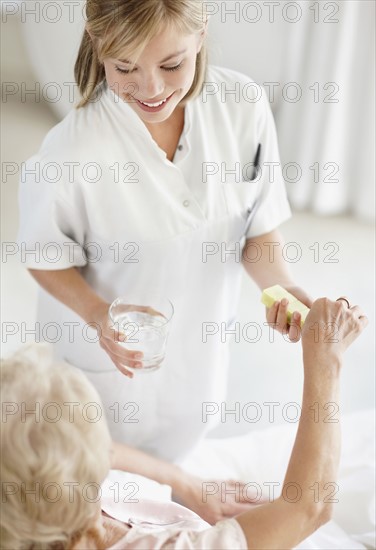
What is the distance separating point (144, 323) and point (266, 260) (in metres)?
0.33

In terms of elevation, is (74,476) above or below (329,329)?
below

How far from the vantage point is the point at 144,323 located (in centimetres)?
156

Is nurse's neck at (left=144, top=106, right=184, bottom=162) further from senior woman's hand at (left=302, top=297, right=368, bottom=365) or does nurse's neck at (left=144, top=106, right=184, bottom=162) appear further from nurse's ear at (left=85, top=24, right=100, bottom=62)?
senior woman's hand at (left=302, top=297, right=368, bottom=365)

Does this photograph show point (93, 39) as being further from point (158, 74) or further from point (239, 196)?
point (239, 196)

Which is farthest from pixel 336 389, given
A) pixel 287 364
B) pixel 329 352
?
pixel 287 364

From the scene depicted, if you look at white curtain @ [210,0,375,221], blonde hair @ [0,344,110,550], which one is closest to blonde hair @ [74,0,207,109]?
blonde hair @ [0,344,110,550]

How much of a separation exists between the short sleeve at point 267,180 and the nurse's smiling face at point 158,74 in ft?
0.77

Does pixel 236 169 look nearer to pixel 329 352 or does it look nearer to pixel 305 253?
pixel 329 352

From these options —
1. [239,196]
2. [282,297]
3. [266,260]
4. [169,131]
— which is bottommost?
[282,297]

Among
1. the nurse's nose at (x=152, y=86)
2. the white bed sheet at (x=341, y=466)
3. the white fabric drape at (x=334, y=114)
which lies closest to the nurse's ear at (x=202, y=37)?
the nurse's nose at (x=152, y=86)

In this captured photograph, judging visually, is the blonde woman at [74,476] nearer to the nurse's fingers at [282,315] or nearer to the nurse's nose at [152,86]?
the nurse's fingers at [282,315]

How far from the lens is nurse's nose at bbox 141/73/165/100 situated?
1.34 m

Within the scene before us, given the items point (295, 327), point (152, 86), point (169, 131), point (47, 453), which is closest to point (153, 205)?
point (169, 131)

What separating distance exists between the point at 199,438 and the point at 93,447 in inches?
38.4
